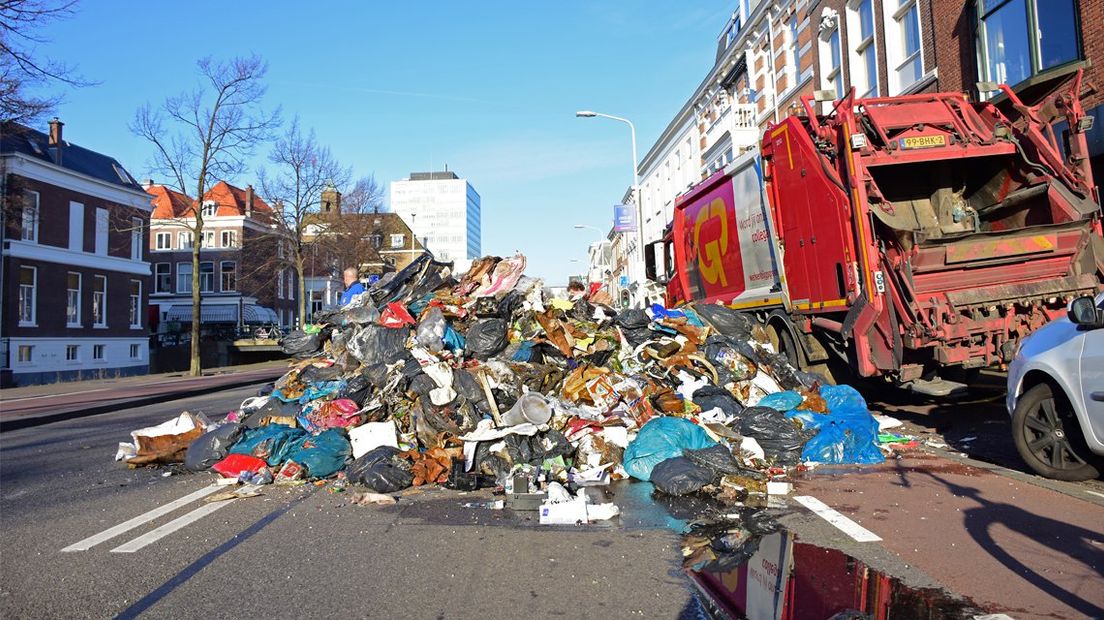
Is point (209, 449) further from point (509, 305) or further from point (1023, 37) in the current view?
point (1023, 37)

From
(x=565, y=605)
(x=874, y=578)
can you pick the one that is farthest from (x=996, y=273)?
(x=565, y=605)

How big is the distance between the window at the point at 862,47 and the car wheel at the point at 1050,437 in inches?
583

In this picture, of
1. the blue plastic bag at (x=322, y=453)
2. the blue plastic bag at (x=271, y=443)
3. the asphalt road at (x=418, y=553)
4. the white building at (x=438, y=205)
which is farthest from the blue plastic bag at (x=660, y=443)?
the white building at (x=438, y=205)

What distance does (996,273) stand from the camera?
7.45 m

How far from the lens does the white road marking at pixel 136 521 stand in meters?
4.88

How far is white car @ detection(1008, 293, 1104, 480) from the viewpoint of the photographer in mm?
5188

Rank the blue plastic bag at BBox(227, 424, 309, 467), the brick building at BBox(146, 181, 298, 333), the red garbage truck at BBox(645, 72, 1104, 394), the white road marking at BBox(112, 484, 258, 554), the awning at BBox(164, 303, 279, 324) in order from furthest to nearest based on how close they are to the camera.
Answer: the brick building at BBox(146, 181, 298, 333)
the awning at BBox(164, 303, 279, 324)
the red garbage truck at BBox(645, 72, 1104, 394)
the blue plastic bag at BBox(227, 424, 309, 467)
the white road marking at BBox(112, 484, 258, 554)

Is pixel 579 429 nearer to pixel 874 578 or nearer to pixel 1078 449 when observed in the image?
pixel 874 578

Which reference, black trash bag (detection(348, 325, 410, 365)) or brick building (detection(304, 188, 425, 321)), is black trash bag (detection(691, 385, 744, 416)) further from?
brick building (detection(304, 188, 425, 321))

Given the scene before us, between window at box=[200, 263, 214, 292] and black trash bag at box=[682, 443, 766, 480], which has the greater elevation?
window at box=[200, 263, 214, 292]

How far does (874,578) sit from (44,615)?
409 centimetres

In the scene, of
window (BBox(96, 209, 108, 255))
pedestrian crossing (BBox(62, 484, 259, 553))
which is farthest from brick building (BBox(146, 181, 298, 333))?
pedestrian crossing (BBox(62, 484, 259, 553))

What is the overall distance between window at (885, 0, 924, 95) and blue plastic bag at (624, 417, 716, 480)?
44.0 ft

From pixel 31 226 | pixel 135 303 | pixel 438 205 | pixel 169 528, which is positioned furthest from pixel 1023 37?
pixel 438 205
